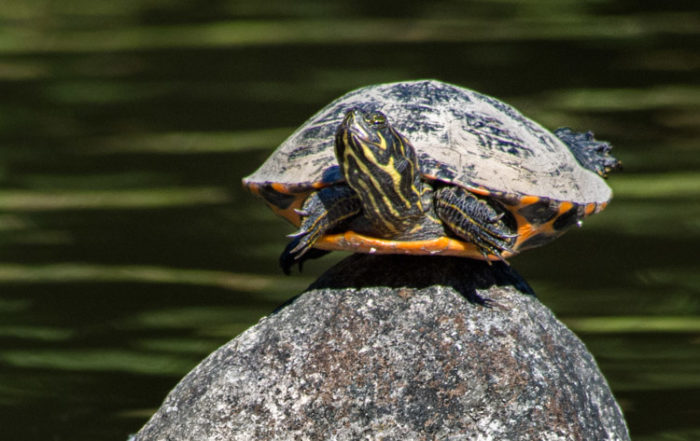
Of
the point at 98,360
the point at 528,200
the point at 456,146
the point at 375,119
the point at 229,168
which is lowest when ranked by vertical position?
the point at 229,168

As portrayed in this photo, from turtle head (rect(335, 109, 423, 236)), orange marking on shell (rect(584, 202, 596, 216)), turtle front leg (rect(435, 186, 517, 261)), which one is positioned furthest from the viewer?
orange marking on shell (rect(584, 202, 596, 216))

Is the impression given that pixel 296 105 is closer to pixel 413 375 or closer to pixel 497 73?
pixel 497 73

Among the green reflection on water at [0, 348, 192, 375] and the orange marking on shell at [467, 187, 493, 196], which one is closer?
the orange marking on shell at [467, 187, 493, 196]

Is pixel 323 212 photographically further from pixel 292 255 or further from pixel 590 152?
pixel 590 152

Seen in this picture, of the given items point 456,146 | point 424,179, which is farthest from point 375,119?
point 456,146

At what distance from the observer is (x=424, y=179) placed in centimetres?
381

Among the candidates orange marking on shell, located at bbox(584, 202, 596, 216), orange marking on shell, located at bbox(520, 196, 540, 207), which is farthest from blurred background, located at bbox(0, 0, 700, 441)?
orange marking on shell, located at bbox(520, 196, 540, 207)

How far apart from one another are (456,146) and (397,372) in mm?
818

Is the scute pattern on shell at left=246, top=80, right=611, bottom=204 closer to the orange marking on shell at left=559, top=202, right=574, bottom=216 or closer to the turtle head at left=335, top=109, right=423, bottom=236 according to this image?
the orange marking on shell at left=559, top=202, right=574, bottom=216

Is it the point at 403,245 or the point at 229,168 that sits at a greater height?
the point at 403,245

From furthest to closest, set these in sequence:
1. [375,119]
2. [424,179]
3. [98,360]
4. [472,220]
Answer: [98,360]
[424,179]
[472,220]
[375,119]

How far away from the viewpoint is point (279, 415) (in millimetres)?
3717

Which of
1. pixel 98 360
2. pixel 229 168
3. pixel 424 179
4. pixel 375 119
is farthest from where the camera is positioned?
pixel 229 168

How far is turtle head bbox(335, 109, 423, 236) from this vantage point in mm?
3510
